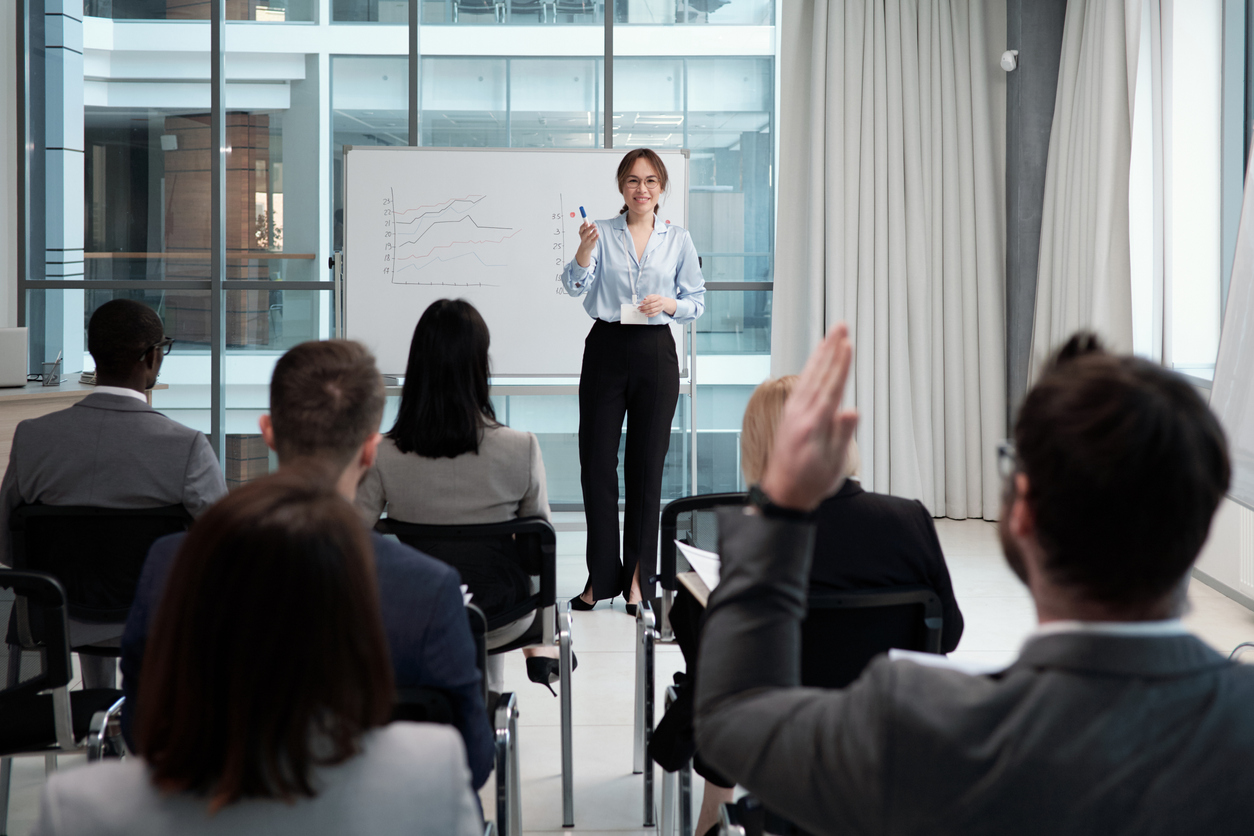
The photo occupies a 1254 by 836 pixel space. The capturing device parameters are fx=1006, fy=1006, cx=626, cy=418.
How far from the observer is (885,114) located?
5.17m

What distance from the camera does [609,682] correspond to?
3.18 m

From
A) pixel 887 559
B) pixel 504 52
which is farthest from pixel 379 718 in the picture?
pixel 504 52

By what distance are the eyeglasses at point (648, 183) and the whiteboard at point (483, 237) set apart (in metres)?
0.92

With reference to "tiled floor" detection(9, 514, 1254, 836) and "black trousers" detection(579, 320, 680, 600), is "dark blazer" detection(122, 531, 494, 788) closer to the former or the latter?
"tiled floor" detection(9, 514, 1254, 836)

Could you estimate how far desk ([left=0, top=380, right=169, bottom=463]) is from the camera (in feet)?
12.1

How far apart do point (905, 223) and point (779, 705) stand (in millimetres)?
4917

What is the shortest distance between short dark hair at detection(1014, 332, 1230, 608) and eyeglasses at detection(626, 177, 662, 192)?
3232mm

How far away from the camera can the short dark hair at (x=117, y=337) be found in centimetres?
232

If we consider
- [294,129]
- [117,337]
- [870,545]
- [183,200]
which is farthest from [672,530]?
[183,200]

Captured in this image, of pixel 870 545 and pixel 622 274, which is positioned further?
pixel 622 274

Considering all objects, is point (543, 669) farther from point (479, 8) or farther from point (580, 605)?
point (479, 8)

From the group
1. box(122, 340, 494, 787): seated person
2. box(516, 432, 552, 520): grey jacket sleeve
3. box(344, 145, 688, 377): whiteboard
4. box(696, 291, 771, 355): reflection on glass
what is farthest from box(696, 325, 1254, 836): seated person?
box(696, 291, 771, 355): reflection on glass

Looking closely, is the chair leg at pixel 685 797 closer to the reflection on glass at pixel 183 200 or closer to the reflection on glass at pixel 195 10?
the reflection on glass at pixel 183 200

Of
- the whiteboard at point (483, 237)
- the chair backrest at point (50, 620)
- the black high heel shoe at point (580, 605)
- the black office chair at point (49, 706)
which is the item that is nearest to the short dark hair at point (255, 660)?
the black office chair at point (49, 706)
